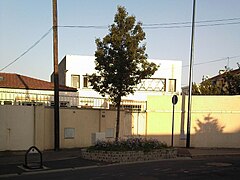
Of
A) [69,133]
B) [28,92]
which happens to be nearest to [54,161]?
[69,133]

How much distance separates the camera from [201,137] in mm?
20812

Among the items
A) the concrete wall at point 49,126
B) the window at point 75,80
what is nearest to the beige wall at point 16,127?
the concrete wall at point 49,126

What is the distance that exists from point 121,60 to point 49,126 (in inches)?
197

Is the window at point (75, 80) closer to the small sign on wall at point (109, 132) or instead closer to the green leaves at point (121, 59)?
the small sign on wall at point (109, 132)

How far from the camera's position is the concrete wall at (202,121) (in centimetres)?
2081

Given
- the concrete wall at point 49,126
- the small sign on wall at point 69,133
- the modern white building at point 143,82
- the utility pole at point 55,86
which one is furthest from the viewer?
the modern white building at point 143,82

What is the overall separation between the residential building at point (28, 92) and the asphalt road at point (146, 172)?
262 inches

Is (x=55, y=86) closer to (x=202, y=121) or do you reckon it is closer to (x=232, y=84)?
(x=202, y=121)

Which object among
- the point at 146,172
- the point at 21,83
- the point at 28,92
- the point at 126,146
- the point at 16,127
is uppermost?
the point at 21,83

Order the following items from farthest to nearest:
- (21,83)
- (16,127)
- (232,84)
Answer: (232,84) < (21,83) < (16,127)

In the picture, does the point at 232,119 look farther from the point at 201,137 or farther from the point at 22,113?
the point at 22,113

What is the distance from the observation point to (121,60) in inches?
687

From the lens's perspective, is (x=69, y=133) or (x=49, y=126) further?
(x=69, y=133)

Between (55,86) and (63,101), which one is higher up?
(55,86)
